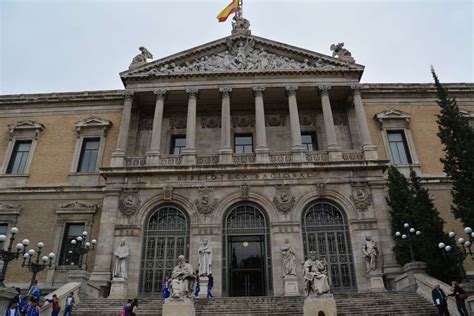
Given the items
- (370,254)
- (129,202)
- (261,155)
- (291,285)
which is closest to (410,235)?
(370,254)

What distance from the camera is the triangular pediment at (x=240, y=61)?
78.0ft

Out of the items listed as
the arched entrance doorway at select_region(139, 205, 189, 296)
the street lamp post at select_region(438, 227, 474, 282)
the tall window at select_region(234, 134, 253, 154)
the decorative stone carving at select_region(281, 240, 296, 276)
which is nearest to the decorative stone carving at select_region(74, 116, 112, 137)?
the arched entrance doorway at select_region(139, 205, 189, 296)

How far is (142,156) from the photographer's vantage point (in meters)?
22.0

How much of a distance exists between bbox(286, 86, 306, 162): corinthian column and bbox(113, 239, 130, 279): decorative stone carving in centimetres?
982

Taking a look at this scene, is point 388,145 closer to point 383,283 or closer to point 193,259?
point 383,283

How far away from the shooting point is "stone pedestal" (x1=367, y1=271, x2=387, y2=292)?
17719 mm

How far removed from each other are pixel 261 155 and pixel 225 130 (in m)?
2.63

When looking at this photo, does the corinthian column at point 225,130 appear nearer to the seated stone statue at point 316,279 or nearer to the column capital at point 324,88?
the column capital at point 324,88

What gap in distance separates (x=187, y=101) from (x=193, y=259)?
10.3m

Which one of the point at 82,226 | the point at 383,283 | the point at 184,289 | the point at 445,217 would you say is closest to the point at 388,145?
the point at 445,217

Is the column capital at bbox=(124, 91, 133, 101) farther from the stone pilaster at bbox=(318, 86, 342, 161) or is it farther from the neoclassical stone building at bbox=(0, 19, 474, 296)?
the stone pilaster at bbox=(318, 86, 342, 161)

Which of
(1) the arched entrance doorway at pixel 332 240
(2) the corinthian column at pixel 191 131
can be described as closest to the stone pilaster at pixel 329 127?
(1) the arched entrance doorway at pixel 332 240

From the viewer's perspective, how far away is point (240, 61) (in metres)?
24.2

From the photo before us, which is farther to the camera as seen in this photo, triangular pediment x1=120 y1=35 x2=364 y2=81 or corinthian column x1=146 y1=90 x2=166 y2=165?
triangular pediment x1=120 y1=35 x2=364 y2=81
